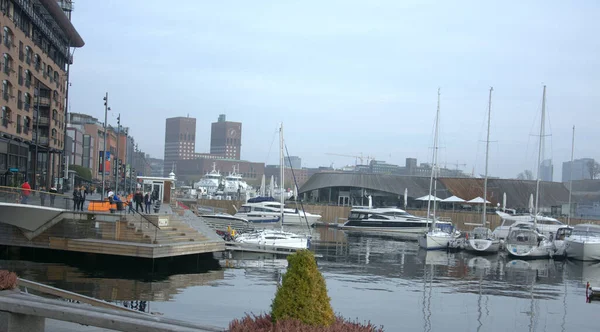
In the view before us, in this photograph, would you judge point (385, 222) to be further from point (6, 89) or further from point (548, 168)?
point (548, 168)

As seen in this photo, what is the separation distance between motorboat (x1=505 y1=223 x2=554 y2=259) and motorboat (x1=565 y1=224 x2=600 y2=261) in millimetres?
1513

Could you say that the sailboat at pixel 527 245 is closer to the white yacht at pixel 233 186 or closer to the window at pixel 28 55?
the window at pixel 28 55

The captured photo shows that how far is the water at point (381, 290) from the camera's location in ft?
78.2

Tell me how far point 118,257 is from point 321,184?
243 feet

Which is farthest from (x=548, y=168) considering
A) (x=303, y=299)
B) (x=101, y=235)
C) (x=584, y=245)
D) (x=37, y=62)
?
(x=303, y=299)

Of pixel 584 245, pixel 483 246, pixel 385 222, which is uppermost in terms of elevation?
pixel 584 245

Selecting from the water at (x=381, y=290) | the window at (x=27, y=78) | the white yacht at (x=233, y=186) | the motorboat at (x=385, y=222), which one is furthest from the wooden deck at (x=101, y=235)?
the white yacht at (x=233, y=186)

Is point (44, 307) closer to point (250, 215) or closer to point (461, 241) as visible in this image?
point (461, 241)

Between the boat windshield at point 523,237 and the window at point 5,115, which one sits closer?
the window at point 5,115

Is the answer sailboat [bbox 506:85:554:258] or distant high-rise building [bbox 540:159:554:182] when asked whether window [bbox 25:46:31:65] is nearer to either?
sailboat [bbox 506:85:554:258]

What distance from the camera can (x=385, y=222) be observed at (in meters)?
75.3

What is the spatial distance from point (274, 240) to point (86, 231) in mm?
13876

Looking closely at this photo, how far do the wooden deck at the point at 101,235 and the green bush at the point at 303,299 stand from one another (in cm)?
2539

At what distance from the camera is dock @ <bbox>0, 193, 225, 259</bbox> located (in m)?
33.3
